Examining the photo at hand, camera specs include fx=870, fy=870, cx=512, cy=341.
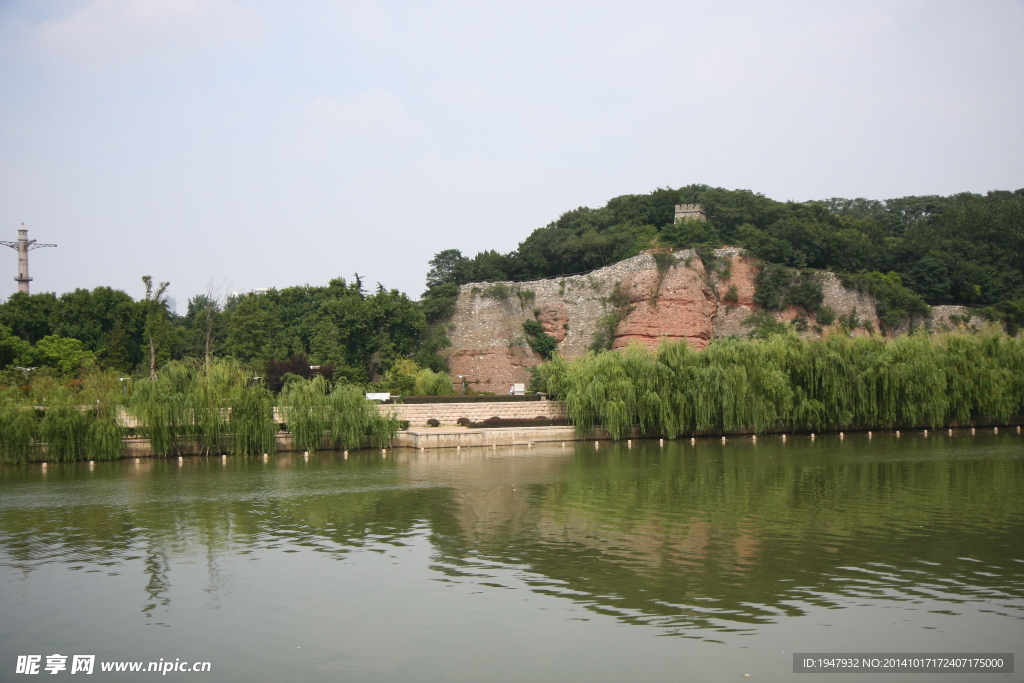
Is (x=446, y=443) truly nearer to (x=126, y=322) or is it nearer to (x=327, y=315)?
(x=327, y=315)

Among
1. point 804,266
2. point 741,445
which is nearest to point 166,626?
point 741,445

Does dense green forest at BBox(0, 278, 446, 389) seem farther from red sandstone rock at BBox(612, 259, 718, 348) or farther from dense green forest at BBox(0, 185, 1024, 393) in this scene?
red sandstone rock at BBox(612, 259, 718, 348)

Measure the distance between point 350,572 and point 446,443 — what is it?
1320 cm

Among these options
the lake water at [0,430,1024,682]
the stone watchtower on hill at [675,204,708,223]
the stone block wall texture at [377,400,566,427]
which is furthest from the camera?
the stone watchtower on hill at [675,204,708,223]

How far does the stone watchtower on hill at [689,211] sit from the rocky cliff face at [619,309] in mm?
8522

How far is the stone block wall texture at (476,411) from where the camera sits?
88.0 feet

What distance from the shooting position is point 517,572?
9.70m

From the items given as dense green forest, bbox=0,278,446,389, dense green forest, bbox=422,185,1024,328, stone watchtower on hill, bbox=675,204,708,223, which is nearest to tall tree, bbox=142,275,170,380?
dense green forest, bbox=0,278,446,389

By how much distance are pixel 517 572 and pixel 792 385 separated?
17.5 m

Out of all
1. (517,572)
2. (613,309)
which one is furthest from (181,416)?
(613,309)

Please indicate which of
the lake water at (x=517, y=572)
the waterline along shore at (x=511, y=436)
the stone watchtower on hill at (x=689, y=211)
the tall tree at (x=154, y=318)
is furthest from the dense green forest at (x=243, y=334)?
the lake water at (x=517, y=572)

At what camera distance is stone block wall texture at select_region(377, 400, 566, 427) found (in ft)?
88.0

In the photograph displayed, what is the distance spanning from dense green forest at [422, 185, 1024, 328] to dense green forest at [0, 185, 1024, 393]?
0.07 m

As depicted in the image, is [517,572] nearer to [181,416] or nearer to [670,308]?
[181,416]
